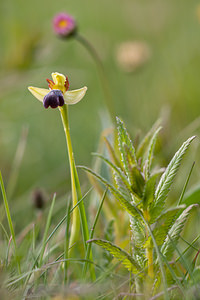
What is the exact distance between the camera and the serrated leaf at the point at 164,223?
0.79 meters

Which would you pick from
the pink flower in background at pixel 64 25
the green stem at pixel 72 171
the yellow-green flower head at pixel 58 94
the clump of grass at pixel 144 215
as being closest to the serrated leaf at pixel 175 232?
the clump of grass at pixel 144 215

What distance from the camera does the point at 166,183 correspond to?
0.83 meters

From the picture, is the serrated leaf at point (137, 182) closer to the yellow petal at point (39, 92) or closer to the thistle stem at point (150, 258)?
the thistle stem at point (150, 258)

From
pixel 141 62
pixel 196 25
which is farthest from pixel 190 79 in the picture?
pixel 196 25

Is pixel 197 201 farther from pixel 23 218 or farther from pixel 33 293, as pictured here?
pixel 23 218

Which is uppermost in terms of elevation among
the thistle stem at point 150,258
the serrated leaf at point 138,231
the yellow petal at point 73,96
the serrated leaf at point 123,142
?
the yellow petal at point 73,96

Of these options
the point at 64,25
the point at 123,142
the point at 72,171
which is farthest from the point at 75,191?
the point at 64,25

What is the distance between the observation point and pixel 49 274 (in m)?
1.06

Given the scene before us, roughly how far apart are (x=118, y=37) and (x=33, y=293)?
122 inches

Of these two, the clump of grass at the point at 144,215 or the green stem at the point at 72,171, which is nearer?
the clump of grass at the point at 144,215

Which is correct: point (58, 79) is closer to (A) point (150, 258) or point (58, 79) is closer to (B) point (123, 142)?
(B) point (123, 142)

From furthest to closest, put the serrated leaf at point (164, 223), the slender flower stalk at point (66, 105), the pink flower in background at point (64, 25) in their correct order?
the pink flower in background at point (64, 25), the slender flower stalk at point (66, 105), the serrated leaf at point (164, 223)

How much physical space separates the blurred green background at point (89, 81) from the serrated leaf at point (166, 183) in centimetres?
58

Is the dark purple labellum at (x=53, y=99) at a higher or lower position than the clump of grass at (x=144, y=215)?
higher
